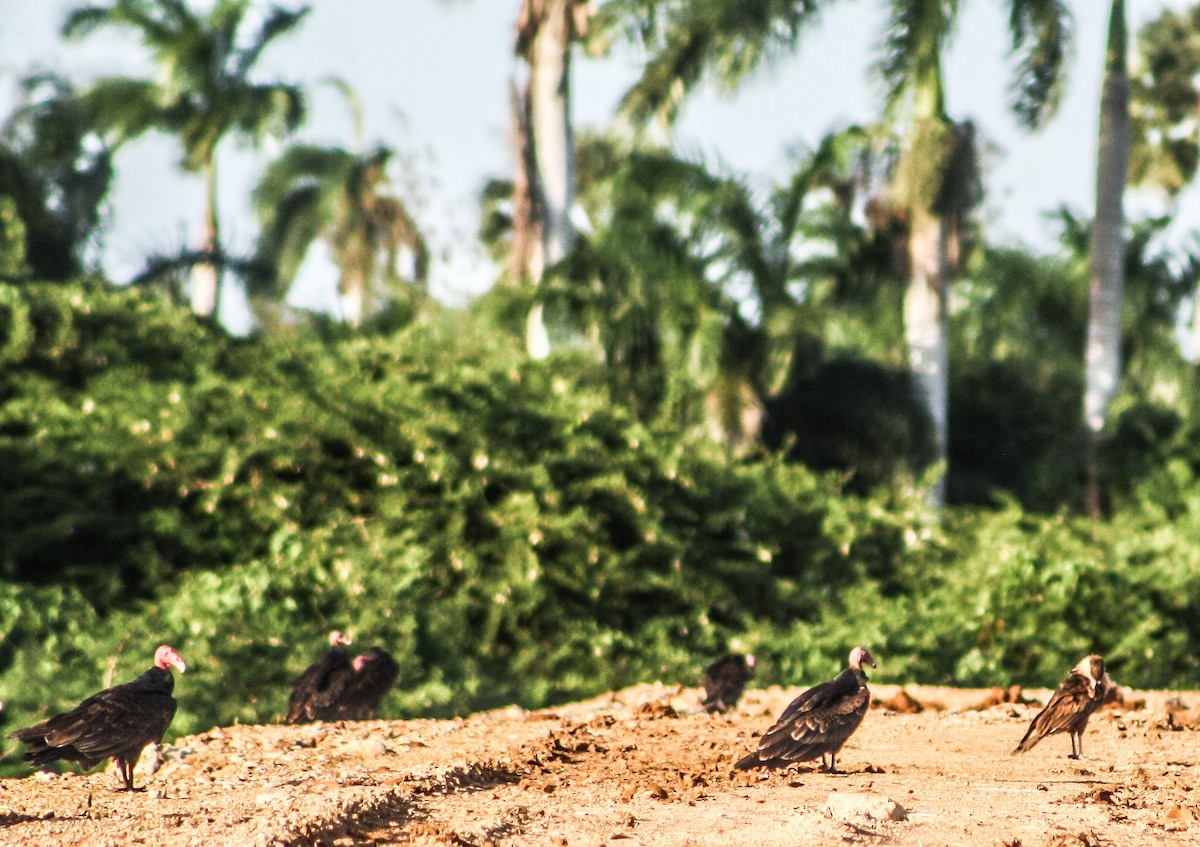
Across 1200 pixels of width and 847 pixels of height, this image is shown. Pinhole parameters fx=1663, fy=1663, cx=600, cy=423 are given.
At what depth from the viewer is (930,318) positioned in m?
19.4

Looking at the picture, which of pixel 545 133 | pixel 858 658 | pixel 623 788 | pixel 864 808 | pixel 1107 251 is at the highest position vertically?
pixel 545 133

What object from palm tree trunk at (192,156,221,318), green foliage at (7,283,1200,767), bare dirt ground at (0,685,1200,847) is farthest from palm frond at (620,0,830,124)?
bare dirt ground at (0,685,1200,847)

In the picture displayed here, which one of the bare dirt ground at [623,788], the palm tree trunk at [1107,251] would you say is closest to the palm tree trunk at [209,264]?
the palm tree trunk at [1107,251]

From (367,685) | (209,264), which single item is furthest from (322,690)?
(209,264)

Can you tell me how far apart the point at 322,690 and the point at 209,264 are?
1501 centimetres

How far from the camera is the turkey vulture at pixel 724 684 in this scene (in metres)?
9.92

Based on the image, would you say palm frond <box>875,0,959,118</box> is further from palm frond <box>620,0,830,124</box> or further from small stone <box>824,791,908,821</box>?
small stone <box>824,791,908,821</box>

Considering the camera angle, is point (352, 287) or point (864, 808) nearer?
point (864, 808)

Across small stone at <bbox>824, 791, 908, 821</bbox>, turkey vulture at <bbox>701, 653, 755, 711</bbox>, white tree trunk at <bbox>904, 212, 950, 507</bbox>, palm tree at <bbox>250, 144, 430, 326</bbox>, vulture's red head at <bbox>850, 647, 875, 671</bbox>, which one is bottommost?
turkey vulture at <bbox>701, 653, 755, 711</bbox>

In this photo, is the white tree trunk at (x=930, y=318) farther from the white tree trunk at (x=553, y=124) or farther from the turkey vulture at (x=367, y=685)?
the turkey vulture at (x=367, y=685)

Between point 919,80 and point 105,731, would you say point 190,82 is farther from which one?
point 105,731

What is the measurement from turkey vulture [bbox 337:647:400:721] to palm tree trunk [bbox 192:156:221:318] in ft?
44.3

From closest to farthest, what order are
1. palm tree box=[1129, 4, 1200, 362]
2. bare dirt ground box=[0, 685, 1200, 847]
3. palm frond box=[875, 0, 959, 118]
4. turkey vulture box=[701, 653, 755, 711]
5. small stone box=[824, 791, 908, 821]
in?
1. bare dirt ground box=[0, 685, 1200, 847]
2. small stone box=[824, 791, 908, 821]
3. turkey vulture box=[701, 653, 755, 711]
4. palm frond box=[875, 0, 959, 118]
5. palm tree box=[1129, 4, 1200, 362]

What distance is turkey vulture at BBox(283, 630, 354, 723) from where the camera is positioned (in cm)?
939
